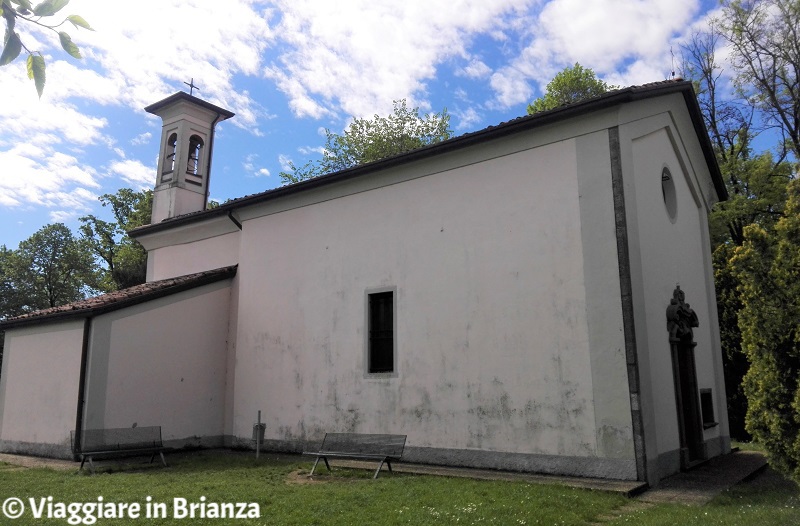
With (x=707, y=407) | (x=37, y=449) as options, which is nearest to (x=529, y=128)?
(x=707, y=407)

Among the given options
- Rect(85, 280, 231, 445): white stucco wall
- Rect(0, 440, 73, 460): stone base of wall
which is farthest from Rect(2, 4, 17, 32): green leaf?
Rect(0, 440, 73, 460): stone base of wall

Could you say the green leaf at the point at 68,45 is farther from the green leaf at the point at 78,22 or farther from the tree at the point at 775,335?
the tree at the point at 775,335

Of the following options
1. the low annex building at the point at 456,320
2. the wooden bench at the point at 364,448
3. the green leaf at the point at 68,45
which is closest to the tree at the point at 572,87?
the low annex building at the point at 456,320

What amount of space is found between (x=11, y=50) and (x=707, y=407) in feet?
42.5

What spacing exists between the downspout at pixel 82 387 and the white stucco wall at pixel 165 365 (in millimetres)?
117

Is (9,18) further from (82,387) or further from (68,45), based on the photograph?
(82,387)

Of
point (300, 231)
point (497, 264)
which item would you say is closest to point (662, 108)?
point (497, 264)

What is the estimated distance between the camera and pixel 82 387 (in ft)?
37.4

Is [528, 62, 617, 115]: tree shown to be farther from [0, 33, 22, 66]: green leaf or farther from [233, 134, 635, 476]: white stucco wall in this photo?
[0, 33, 22, 66]: green leaf

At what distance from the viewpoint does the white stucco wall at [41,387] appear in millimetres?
11672

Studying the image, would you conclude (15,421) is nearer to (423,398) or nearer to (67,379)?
(67,379)

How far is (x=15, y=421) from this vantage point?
1288 cm

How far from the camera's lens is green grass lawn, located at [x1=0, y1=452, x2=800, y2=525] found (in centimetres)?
605

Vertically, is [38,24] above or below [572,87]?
below
